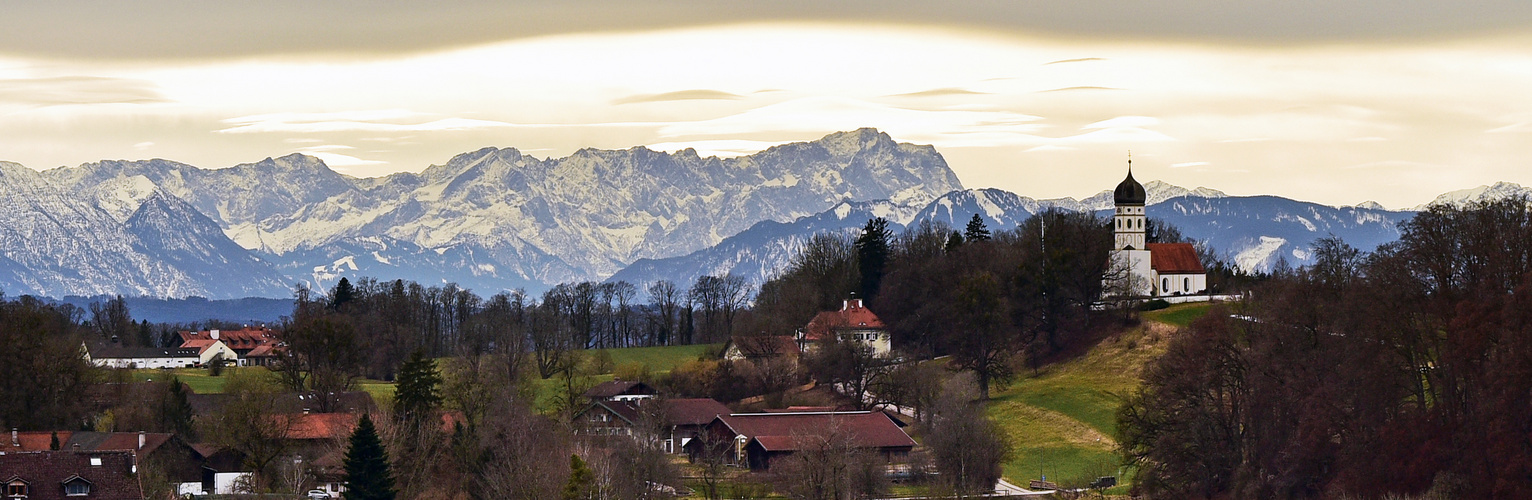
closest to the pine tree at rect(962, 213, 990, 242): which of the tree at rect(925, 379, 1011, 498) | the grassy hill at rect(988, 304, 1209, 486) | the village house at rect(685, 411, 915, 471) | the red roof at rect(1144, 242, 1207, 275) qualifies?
the red roof at rect(1144, 242, 1207, 275)

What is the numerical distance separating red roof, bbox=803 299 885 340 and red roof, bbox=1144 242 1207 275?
64.7 feet

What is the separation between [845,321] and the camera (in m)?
121

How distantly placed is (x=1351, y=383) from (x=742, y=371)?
55145mm

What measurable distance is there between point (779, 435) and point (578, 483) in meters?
31.1

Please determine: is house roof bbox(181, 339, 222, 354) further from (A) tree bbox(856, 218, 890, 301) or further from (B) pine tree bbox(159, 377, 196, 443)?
(B) pine tree bbox(159, 377, 196, 443)

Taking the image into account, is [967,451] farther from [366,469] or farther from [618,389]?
[618,389]

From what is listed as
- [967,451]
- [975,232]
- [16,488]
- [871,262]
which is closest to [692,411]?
[967,451]

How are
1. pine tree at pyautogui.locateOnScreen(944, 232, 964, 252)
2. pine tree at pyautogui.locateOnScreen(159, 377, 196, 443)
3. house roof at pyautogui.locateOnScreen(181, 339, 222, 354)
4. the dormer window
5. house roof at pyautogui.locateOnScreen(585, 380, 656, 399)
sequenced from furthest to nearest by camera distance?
house roof at pyautogui.locateOnScreen(181, 339, 222, 354), pine tree at pyautogui.locateOnScreen(944, 232, 964, 252), house roof at pyautogui.locateOnScreen(585, 380, 656, 399), pine tree at pyautogui.locateOnScreen(159, 377, 196, 443), the dormer window

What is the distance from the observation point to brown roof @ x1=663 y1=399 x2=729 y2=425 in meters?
95.9

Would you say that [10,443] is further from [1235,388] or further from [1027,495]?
[1235,388]

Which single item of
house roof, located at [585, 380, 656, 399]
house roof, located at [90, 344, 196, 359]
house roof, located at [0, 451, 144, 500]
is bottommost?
house roof, located at [0, 451, 144, 500]

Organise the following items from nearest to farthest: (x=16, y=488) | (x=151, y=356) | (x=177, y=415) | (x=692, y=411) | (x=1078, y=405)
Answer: (x=16, y=488) < (x=177, y=415) < (x=1078, y=405) < (x=692, y=411) < (x=151, y=356)

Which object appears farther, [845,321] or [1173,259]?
[1173,259]

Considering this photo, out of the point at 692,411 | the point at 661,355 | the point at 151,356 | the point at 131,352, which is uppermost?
the point at 131,352
